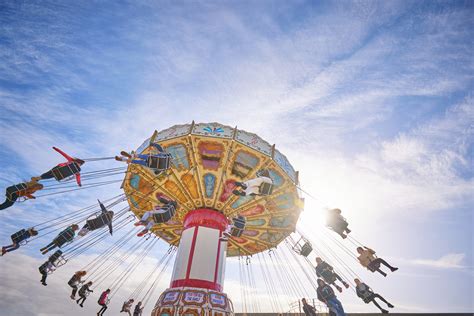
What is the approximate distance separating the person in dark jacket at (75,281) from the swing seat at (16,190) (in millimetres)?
5604

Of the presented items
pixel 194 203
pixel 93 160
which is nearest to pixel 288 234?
pixel 194 203

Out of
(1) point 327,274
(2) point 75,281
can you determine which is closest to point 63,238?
(2) point 75,281

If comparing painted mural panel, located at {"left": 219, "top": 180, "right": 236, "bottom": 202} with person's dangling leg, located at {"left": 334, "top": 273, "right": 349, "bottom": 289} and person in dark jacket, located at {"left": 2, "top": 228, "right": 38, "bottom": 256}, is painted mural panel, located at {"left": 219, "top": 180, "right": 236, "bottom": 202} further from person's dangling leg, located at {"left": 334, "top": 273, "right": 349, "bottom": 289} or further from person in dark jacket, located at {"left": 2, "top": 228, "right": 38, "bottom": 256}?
person in dark jacket, located at {"left": 2, "top": 228, "right": 38, "bottom": 256}

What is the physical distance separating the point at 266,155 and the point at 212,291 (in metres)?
5.70

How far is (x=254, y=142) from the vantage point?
10.9m

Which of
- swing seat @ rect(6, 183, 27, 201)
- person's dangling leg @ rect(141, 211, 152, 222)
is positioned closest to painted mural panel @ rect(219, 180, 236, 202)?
person's dangling leg @ rect(141, 211, 152, 222)

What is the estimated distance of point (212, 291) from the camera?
384 inches

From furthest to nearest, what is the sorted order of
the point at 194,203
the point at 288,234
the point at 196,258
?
the point at 288,234, the point at 194,203, the point at 196,258

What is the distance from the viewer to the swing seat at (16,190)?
28.5 feet

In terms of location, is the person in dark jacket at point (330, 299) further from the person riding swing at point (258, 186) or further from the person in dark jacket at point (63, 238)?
the person in dark jacket at point (63, 238)

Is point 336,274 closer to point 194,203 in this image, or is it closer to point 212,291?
point 212,291

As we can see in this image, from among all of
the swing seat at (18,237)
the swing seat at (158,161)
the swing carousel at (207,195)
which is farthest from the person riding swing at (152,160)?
the swing seat at (18,237)

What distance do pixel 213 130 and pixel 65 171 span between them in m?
5.47

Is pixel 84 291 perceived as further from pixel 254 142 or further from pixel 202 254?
pixel 254 142
